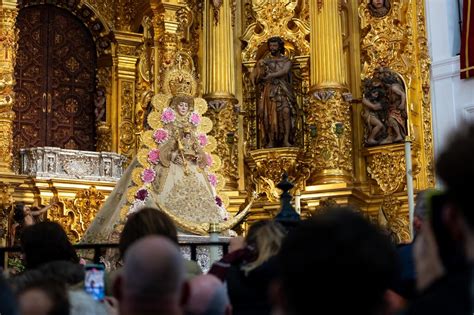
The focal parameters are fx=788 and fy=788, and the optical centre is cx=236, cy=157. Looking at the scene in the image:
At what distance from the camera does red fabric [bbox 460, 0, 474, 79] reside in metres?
15.1

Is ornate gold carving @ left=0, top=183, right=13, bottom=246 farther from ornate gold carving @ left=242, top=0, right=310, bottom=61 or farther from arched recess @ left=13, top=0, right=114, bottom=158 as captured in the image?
ornate gold carving @ left=242, top=0, right=310, bottom=61

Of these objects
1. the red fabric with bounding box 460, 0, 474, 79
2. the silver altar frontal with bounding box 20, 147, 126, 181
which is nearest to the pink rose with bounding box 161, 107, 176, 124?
the silver altar frontal with bounding box 20, 147, 126, 181

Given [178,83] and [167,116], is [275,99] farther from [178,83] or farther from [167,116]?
[167,116]

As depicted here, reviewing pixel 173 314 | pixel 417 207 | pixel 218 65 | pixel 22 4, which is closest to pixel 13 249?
pixel 417 207

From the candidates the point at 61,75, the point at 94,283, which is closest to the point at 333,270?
the point at 94,283

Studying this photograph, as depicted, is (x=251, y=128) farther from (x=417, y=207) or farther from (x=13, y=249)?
(x=417, y=207)

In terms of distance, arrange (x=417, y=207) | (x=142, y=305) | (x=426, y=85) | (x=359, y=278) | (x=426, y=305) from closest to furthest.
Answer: (x=359, y=278) → (x=426, y=305) → (x=142, y=305) → (x=417, y=207) → (x=426, y=85)

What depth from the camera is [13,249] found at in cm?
660

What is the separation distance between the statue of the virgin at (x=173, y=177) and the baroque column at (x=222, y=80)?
478 cm

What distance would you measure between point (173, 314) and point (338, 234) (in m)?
0.67

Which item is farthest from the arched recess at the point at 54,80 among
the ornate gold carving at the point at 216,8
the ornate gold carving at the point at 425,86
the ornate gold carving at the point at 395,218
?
the ornate gold carving at the point at 425,86

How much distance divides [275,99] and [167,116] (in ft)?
18.8

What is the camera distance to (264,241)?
4.36 m

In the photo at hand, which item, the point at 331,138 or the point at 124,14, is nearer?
the point at 331,138
